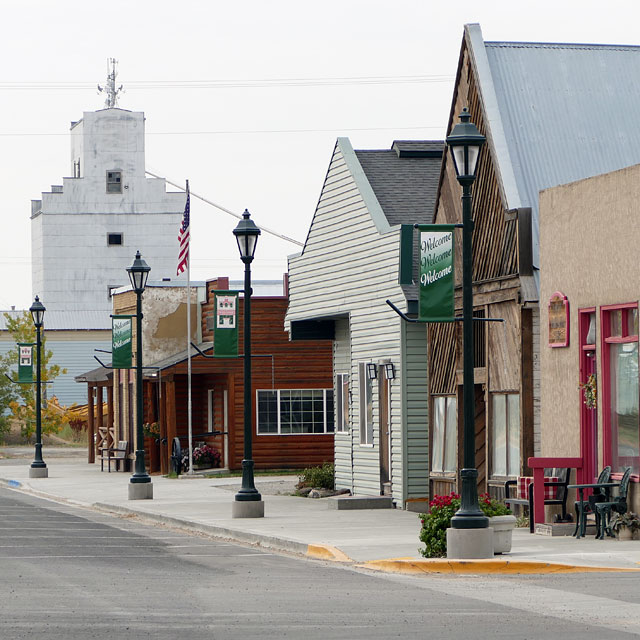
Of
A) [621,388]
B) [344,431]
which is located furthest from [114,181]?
[621,388]

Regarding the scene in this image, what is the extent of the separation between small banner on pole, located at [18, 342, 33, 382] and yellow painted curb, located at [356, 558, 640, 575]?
28795 millimetres

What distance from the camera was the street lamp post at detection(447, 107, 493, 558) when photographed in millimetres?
15961

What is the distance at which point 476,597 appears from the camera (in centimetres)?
1317

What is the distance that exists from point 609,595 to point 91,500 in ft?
61.5

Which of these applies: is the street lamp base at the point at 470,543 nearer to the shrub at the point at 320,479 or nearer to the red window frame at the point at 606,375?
the red window frame at the point at 606,375

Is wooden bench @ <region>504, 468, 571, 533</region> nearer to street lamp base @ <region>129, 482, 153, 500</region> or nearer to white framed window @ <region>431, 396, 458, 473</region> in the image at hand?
white framed window @ <region>431, 396, 458, 473</region>

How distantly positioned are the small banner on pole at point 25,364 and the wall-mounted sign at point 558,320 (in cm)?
2596

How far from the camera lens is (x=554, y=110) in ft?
75.3

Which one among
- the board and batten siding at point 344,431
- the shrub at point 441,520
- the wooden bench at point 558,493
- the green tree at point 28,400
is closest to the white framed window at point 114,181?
the green tree at point 28,400

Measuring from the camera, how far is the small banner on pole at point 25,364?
4338 centimetres

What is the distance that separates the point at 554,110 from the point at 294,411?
707 inches

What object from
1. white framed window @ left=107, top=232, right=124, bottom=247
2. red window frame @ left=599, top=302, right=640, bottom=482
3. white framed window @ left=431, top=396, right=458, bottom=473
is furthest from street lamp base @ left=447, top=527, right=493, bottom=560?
white framed window @ left=107, top=232, right=124, bottom=247

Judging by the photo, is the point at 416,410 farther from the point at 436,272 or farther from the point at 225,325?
the point at 436,272

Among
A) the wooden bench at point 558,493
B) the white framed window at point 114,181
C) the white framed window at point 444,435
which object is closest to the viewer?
the wooden bench at point 558,493
